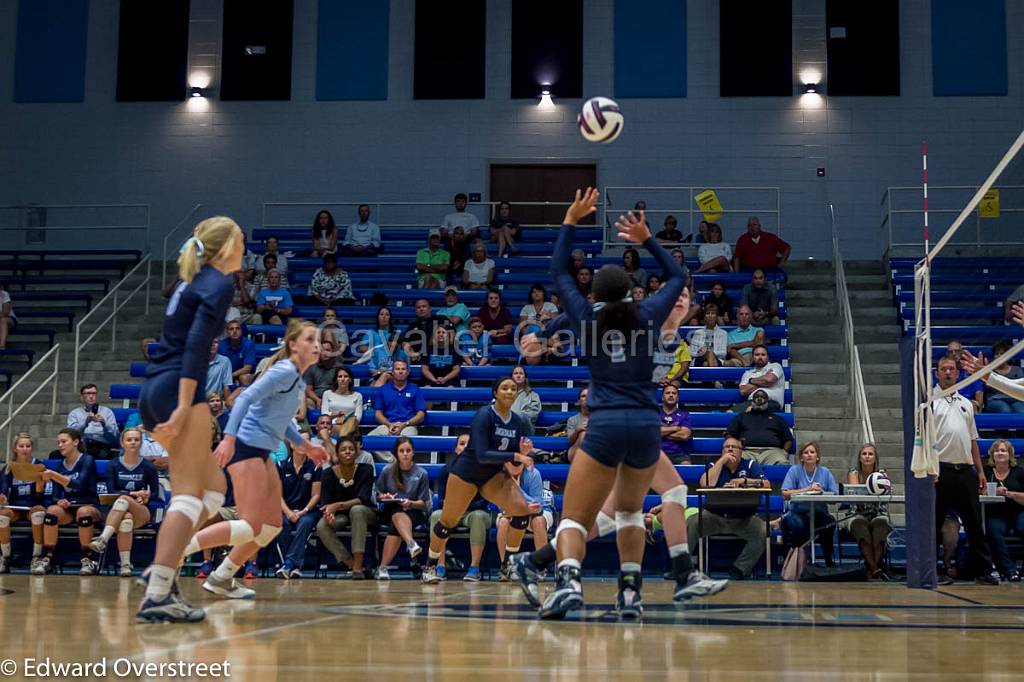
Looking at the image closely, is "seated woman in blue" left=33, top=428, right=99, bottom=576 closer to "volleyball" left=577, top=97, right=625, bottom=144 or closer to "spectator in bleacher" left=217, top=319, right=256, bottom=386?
"spectator in bleacher" left=217, top=319, right=256, bottom=386

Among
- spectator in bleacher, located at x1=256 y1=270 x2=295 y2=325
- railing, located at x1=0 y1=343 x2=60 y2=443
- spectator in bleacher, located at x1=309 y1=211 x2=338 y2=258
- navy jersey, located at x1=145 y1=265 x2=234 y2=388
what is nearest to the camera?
navy jersey, located at x1=145 y1=265 x2=234 y2=388

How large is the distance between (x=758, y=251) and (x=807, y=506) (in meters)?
7.49

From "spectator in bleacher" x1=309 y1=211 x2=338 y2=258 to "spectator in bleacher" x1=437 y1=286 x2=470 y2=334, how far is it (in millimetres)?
3153

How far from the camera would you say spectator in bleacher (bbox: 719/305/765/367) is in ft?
54.9

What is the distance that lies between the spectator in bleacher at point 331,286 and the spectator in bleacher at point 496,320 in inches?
100

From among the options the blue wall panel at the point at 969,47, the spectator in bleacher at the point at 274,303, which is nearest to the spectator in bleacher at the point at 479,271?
the spectator in bleacher at the point at 274,303

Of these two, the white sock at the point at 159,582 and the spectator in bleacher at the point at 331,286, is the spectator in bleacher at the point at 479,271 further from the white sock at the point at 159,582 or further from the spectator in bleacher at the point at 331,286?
the white sock at the point at 159,582

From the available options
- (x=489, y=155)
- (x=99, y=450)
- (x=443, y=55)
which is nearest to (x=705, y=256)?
(x=489, y=155)

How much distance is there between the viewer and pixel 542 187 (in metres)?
22.9

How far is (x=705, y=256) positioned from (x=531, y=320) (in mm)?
3757

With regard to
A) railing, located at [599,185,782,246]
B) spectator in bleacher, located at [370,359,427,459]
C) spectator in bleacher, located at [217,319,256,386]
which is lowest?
spectator in bleacher, located at [370,359,427,459]

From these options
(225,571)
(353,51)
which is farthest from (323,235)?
Result: (225,571)

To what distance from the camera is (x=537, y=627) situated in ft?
21.4

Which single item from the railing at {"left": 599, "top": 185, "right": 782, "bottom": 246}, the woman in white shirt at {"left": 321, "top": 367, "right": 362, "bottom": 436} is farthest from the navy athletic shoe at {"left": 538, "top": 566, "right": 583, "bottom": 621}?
the railing at {"left": 599, "top": 185, "right": 782, "bottom": 246}
